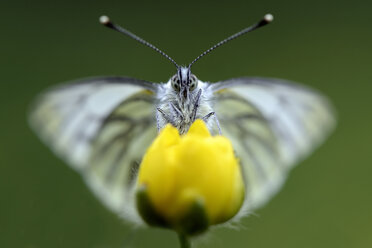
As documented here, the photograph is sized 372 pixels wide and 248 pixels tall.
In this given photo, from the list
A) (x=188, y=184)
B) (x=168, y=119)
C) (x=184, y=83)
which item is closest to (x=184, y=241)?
(x=188, y=184)

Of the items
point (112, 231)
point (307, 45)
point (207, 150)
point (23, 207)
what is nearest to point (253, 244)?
point (112, 231)

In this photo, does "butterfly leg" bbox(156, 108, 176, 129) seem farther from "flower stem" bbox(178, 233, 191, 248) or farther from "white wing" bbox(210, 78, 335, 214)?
"flower stem" bbox(178, 233, 191, 248)

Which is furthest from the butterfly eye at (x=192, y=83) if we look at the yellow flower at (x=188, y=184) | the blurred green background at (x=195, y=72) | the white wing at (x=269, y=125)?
the blurred green background at (x=195, y=72)

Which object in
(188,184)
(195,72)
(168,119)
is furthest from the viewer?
(195,72)

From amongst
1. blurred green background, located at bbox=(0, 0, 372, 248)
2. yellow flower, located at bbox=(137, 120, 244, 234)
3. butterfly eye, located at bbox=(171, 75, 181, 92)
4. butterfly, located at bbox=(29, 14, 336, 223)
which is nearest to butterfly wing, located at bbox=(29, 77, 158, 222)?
butterfly, located at bbox=(29, 14, 336, 223)

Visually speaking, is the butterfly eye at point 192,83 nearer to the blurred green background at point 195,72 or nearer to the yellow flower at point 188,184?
the yellow flower at point 188,184

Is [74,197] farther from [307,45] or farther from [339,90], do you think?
[307,45]

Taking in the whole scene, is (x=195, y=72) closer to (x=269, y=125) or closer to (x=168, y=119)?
(x=269, y=125)
